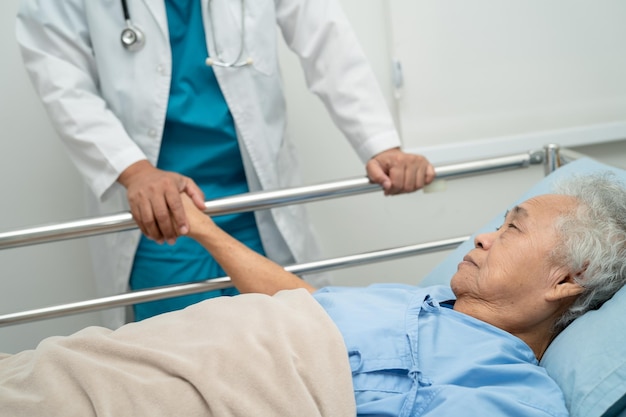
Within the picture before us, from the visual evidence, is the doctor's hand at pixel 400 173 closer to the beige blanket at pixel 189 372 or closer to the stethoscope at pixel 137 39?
the stethoscope at pixel 137 39

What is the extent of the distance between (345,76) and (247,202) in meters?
0.47

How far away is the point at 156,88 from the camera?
1.64 meters

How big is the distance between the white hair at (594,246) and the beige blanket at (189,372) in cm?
44

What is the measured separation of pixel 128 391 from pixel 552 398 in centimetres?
65

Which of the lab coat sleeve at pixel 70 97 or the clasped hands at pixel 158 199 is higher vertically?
the lab coat sleeve at pixel 70 97

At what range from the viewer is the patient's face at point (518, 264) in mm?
1204

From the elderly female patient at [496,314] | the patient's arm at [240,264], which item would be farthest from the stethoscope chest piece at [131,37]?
the elderly female patient at [496,314]

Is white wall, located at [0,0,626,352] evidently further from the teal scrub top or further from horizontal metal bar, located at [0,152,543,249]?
horizontal metal bar, located at [0,152,543,249]

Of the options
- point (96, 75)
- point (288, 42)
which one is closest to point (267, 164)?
point (288, 42)

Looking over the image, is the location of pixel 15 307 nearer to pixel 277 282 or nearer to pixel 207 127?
pixel 207 127

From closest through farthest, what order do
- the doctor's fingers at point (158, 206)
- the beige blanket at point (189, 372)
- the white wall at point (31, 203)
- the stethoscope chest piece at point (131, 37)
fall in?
1. the beige blanket at point (189, 372)
2. the doctor's fingers at point (158, 206)
3. the stethoscope chest piece at point (131, 37)
4. the white wall at point (31, 203)

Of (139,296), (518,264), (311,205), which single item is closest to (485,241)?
(518,264)

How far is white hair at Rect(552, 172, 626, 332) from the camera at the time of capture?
118 cm

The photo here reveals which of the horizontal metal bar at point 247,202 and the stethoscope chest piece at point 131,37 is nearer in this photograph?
the horizontal metal bar at point 247,202
